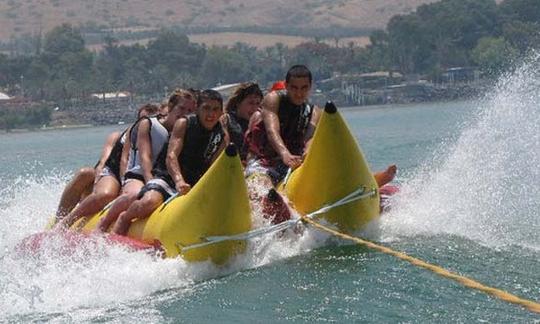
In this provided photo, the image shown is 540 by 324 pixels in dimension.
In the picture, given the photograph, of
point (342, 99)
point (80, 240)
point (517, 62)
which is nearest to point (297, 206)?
point (80, 240)

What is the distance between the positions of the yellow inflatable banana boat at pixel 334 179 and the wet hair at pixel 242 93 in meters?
1.15

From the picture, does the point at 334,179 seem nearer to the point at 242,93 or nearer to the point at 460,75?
the point at 242,93

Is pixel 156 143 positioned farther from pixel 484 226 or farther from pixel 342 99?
pixel 342 99

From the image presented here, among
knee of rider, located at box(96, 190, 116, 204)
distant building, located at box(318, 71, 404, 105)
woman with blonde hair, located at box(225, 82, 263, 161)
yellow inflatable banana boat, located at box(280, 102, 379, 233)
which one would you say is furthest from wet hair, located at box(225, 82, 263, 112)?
distant building, located at box(318, 71, 404, 105)

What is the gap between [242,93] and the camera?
34.4 feet

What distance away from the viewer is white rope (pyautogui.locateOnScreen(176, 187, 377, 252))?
28.5 ft

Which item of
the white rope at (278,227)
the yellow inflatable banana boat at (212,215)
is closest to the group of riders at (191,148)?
the white rope at (278,227)

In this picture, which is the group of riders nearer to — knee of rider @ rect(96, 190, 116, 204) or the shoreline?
knee of rider @ rect(96, 190, 116, 204)

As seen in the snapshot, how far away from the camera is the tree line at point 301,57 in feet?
323

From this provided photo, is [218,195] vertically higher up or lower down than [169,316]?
higher up

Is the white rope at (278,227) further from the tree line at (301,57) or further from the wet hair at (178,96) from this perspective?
the tree line at (301,57)

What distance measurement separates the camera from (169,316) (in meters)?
7.62

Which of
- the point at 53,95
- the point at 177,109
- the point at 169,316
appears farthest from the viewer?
the point at 53,95

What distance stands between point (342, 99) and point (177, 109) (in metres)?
95.3
